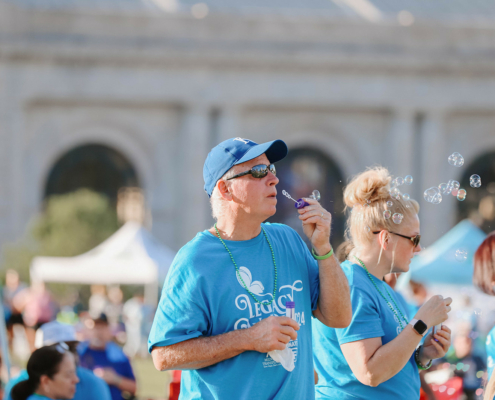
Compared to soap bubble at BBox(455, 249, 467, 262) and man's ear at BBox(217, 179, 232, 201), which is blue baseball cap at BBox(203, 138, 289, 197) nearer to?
man's ear at BBox(217, 179, 232, 201)

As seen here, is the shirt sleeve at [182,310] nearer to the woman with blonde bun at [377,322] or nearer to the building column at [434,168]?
the woman with blonde bun at [377,322]

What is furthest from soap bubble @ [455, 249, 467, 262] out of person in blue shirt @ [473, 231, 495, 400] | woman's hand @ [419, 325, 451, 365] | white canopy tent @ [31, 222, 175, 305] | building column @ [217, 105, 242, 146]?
A: building column @ [217, 105, 242, 146]

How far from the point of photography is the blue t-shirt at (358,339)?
9.19 feet

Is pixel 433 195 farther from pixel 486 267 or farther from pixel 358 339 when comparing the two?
pixel 358 339

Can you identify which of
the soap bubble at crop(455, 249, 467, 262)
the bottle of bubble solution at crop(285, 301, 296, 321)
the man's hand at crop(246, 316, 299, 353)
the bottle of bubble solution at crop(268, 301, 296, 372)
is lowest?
the bottle of bubble solution at crop(268, 301, 296, 372)

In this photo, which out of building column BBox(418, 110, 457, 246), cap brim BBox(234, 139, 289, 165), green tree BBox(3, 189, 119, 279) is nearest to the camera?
cap brim BBox(234, 139, 289, 165)

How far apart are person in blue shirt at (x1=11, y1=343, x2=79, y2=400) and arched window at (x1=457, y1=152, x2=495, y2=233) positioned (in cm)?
2291

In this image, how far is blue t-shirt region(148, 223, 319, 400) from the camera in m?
2.42

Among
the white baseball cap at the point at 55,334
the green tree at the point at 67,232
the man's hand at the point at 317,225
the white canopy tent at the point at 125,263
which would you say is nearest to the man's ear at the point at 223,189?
the man's hand at the point at 317,225

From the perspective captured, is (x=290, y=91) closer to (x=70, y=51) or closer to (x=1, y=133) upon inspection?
(x=70, y=51)

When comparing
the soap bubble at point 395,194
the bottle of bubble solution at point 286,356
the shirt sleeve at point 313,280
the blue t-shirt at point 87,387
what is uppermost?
the soap bubble at point 395,194

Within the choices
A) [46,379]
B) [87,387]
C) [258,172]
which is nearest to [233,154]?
[258,172]

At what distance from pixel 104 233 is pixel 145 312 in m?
6.37

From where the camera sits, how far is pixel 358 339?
2756mm
